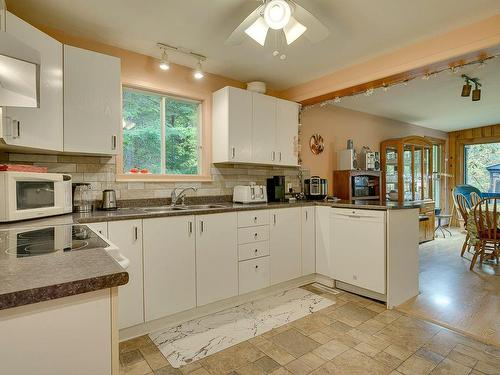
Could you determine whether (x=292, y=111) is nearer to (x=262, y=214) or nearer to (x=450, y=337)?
(x=262, y=214)

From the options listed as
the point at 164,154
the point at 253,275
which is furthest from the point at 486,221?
the point at 164,154

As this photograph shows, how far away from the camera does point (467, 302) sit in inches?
105

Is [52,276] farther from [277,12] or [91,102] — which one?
[91,102]

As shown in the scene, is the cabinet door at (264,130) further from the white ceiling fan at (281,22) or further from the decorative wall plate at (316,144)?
the white ceiling fan at (281,22)

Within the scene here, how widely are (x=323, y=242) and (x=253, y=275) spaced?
92 centimetres

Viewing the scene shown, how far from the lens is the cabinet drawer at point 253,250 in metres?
2.69

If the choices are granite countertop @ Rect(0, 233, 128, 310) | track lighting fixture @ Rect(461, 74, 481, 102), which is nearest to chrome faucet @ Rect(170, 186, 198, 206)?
granite countertop @ Rect(0, 233, 128, 310)

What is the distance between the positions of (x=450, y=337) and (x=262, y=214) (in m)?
1.75

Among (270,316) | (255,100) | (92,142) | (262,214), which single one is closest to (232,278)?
(270,316)

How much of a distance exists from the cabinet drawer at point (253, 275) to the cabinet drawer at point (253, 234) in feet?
0.65

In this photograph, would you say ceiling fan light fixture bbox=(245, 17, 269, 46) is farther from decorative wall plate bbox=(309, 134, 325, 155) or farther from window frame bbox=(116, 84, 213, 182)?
decorative wall plate bbox=(309, 134, 325, 155)

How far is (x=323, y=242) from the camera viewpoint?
3180mm

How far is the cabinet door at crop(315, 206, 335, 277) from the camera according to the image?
10.2 ft

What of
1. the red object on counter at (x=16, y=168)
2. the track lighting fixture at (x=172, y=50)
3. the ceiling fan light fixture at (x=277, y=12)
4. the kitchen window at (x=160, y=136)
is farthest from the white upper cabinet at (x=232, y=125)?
the red object on counter at (x=16, y=168)
